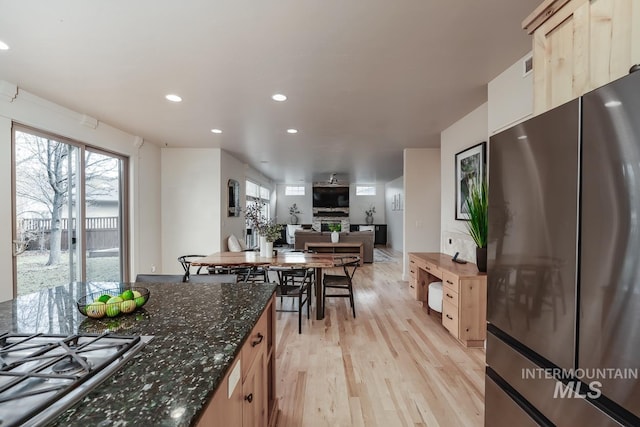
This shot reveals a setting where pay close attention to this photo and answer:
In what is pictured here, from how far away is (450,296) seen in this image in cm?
301

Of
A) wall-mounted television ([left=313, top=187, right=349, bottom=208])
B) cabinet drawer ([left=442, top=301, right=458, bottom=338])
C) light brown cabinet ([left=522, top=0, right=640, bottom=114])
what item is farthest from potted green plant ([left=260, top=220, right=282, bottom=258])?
wall-mounted television ([left=313, top=187, right=349, bottom=208])

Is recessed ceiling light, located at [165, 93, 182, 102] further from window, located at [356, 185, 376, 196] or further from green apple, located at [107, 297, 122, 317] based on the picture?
window, located at [356, 185, 376, 196]

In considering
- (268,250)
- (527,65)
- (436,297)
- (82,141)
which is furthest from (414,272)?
(82,141)

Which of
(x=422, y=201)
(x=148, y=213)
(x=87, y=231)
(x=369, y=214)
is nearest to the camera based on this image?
(x=87, y=231)

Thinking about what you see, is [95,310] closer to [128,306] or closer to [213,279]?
[128,306]

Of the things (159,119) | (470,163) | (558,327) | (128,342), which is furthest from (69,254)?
(470,163)

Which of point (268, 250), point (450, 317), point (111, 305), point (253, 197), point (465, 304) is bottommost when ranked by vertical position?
point (450, 317)

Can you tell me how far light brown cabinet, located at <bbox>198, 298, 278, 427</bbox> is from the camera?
85cm

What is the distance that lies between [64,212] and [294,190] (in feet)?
30.7

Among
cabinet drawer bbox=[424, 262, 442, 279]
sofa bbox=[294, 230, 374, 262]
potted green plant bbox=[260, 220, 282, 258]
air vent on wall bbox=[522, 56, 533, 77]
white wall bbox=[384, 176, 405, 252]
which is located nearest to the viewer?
air vent on wall bbox=[522, 56, 533, 77]

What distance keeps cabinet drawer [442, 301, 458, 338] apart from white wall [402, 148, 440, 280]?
2.44 m

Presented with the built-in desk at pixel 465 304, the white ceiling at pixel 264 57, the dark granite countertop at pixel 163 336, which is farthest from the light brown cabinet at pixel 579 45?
the built-in desk at pixel 465 304

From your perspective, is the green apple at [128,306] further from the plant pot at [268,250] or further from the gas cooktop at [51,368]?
the plant pot at [268,250]

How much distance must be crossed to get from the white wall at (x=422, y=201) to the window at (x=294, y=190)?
755 cm
